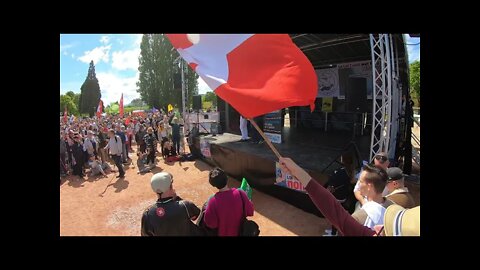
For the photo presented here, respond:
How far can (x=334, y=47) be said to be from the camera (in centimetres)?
1141

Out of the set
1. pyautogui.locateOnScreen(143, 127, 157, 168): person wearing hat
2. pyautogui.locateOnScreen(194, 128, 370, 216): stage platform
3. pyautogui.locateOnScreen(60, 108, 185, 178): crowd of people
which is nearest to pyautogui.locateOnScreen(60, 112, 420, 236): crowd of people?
pyautogui.locateOnScreen(194, 128, 370, 216): stage platform

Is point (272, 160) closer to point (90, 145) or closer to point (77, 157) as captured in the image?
point (77, 157)

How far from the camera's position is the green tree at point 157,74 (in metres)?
43.7

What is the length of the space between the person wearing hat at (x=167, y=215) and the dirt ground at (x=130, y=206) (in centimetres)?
340

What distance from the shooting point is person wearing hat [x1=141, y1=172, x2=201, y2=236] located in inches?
104

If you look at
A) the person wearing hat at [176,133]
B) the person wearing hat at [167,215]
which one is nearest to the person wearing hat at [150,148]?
the person wearing hat at [176,133]

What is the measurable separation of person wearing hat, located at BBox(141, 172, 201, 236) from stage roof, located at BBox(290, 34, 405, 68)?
24.2ft

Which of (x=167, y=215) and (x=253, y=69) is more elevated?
(x=253, y=69)

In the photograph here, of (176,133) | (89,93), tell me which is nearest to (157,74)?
(89,93)

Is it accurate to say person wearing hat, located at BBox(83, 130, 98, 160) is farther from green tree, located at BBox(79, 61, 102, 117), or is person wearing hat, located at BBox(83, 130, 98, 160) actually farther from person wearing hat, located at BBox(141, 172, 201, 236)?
green tree, located at BBox(79, 61, 102, 117)

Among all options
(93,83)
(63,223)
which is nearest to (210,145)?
(63,223)

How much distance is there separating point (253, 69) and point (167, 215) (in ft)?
5.37

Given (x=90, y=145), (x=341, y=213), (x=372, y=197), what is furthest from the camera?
(x=90, y=145)

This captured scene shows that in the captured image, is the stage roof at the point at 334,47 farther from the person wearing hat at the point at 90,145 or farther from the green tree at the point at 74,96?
the green tree at the point at 74,96
